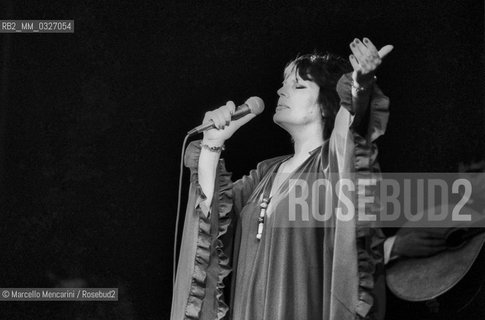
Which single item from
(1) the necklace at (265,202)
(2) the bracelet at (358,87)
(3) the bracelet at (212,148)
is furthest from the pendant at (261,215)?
(2) the bracelet at (358,87)

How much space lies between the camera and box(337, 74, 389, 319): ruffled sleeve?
9.41 feet

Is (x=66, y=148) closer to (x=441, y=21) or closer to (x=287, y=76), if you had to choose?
(x=287, y=76)

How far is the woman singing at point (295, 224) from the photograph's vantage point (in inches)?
114

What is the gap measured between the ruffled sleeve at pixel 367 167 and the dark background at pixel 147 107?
0.24 metres

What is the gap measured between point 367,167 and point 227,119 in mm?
506

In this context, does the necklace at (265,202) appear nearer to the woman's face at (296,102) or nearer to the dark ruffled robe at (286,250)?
the dark ruffled robe at (286,250)

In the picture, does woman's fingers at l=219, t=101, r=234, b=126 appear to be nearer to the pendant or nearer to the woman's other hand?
the woman's other hand

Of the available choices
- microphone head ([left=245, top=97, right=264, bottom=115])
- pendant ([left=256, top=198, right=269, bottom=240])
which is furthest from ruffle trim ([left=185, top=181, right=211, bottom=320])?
microphone head ([left=245, top=97, right=264, bottom=115])

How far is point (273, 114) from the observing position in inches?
128

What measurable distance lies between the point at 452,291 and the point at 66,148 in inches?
55.4

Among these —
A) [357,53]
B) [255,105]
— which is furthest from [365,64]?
[255,105]

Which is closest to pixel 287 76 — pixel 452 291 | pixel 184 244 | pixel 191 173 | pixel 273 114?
pixel 273 114

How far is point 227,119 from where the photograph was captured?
3.12 meters

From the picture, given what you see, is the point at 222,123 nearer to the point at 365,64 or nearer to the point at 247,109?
the point at 247,109
